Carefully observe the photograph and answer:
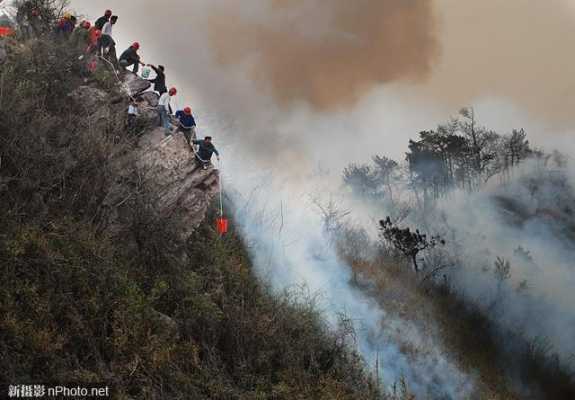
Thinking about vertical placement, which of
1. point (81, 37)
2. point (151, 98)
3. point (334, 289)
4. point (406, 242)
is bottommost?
point (334, 289)

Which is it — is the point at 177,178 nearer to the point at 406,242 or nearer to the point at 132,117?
the point at 132,117

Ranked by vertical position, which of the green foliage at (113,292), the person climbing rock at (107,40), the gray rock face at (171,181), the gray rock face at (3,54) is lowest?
the green foliage at (113,292)

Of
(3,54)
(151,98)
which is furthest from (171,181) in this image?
(3,54)

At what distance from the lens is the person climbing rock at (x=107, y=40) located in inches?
639

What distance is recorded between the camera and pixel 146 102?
569 inches

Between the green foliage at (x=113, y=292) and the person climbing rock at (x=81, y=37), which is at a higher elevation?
the person climbing rock at (x=81, y=37)

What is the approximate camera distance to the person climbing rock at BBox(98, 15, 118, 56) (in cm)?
1623

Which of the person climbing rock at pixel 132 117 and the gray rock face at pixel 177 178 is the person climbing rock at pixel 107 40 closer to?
the person climbing rock at pixel 132 117

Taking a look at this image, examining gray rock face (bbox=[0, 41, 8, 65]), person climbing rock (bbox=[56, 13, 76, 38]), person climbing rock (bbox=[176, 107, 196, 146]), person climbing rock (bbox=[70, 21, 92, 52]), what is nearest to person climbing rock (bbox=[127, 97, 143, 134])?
person climbing rock (bbox=[176, 107, 196, 146])

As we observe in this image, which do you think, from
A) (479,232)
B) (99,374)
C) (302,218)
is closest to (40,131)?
(99,374)

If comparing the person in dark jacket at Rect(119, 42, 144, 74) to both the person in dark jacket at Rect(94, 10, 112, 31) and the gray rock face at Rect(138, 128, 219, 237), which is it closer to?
the person in dark jacket at Rect(94, 10, 112, 31)

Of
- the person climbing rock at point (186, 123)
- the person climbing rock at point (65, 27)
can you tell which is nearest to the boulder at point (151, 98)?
the person climbing rock at point (186, 123)

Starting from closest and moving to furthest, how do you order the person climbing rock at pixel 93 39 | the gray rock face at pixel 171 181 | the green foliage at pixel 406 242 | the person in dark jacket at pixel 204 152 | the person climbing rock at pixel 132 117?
the gray rock face at pixel 171 181 → the person climbing rock at pixel 132 117 → the person in dark jacket at pixel 204 152 → the person climbing rock at pixel 93 39 → the green foliage at pixel 406 242

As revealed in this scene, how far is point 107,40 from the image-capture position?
53.6ft
